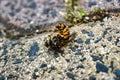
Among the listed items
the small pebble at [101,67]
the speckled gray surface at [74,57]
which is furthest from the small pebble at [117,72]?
the small pebble at [101,67]

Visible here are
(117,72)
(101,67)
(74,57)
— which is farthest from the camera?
(74,57)

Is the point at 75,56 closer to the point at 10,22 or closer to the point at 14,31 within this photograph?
the point at 14,31

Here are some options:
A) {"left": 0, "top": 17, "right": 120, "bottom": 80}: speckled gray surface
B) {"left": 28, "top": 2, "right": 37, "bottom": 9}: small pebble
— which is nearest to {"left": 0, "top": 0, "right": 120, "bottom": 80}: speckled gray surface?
{"left": 0, "top": 17, "right": 120, "bottom": 80}: speckled gray surface

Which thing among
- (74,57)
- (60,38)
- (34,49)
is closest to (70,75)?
(74,57)

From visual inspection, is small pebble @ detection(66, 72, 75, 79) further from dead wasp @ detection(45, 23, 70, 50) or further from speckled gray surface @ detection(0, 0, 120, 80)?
dead wasp @ detection(45, 23, 70, 50)

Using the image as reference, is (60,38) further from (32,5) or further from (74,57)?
(32,5)

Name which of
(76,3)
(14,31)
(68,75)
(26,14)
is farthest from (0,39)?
(68,75)

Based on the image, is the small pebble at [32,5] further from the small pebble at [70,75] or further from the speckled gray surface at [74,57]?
the small pebble at [70,75]

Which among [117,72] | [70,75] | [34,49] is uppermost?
[34,49]
